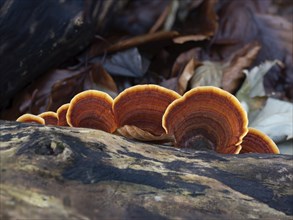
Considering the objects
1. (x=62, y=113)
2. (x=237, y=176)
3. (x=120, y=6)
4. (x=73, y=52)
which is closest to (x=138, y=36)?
(x=120, y=6)

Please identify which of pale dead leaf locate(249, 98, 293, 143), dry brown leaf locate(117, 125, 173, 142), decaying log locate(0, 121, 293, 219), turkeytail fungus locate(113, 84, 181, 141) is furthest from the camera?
pale dead leaf locate(249, 98, 293, 143)

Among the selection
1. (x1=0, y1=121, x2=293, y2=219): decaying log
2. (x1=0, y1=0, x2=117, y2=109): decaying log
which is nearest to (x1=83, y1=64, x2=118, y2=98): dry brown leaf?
(x1=0, y1=0, x2=117, y2=109): decaying log

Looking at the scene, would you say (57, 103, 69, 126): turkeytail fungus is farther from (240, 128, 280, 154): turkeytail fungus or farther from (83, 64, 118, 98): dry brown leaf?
(83, 64, 118, 98): dry brown leaf

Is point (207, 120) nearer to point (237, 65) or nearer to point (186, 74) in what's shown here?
point (186, 74)

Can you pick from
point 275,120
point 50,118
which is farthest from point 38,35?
point 275,120

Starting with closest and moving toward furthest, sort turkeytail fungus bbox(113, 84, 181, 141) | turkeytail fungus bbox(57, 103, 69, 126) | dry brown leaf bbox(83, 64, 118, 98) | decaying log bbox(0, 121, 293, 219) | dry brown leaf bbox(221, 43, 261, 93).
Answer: decaying log bbox(0, 121, 293, 219) → turkeytail fungus bbox(113, 84, 181, 141) → turkeytail fungus bbox(57, 103, 69, 126) → dry brown leaf bbox(83, 64, 118, 98) → dry brown leaf bbox(221, 43, 261, 93)

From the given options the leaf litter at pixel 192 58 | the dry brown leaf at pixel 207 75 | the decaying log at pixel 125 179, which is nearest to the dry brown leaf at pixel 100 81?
the leaf litter at pixel 192 58

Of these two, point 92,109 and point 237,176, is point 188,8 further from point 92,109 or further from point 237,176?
point 237,176
